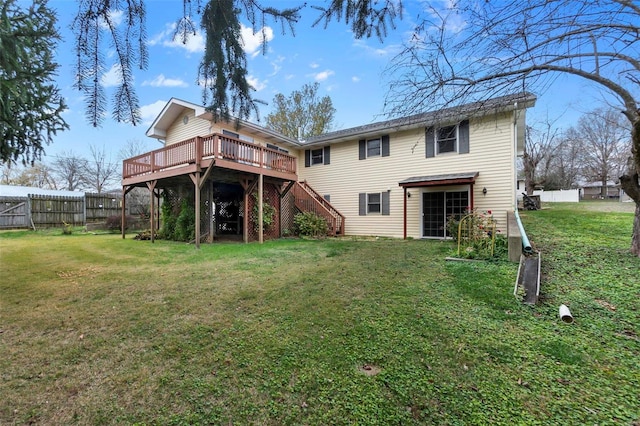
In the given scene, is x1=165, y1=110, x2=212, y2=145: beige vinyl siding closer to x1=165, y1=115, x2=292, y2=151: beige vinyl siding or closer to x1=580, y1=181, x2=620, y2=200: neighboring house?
x1=165, y1=115, x2=292, y2=151: beige vinyl siding

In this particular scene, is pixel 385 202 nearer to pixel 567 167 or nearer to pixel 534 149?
pixel 534 149

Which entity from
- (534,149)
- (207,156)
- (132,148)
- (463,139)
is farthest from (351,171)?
(132,148)

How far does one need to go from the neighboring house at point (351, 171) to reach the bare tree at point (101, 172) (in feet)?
61.7

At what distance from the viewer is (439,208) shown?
36.4ft

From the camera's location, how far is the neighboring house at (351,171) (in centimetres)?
970

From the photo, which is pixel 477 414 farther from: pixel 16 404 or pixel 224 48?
pixel 224 48

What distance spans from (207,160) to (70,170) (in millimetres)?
28102

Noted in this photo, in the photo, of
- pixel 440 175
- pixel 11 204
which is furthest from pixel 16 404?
pixel 11 204

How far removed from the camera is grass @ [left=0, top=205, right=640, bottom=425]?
2.05 meters

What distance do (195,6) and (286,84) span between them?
1450 mm

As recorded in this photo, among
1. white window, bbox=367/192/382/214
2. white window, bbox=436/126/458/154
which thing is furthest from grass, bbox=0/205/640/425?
white window, bbox=367/192/382/214

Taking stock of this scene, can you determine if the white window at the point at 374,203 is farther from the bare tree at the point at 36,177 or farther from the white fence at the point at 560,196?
the bare tree at the point at 36,177

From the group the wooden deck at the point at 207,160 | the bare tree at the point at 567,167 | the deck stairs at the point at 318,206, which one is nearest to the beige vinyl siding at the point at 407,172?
the deck stairs at the point at 318,206

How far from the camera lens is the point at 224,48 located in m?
2.50
